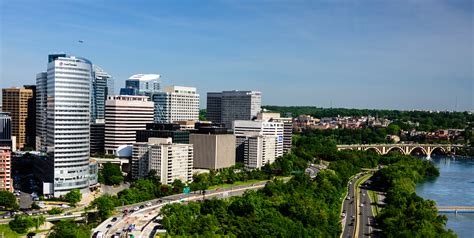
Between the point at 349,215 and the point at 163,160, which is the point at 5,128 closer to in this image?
the point at 163,160

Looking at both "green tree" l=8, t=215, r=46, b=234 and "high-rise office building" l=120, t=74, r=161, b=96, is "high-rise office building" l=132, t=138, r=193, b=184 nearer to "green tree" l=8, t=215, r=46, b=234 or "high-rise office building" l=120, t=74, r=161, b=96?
"green tree" l=8, t=215, r=46, b=234

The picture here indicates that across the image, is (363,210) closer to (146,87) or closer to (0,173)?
(0,173)

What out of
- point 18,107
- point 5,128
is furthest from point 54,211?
point 18,107

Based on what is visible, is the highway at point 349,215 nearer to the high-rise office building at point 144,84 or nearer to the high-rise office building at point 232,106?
the high-rise office building at point 232,106

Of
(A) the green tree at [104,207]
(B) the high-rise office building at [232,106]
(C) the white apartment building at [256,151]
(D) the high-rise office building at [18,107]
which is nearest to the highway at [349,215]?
(C) the white apartment building at [256,151]

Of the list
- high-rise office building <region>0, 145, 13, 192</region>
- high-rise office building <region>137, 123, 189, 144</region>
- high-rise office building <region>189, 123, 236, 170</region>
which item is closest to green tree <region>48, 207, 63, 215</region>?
high-rise office building <region>0, 145, 13, 192</region>

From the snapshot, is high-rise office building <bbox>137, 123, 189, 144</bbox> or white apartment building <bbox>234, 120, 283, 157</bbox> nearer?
high-rise office building <bbox>137, 123, 189, 144</bbox>

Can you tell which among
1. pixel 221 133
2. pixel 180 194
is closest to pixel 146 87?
pixel 221 133
